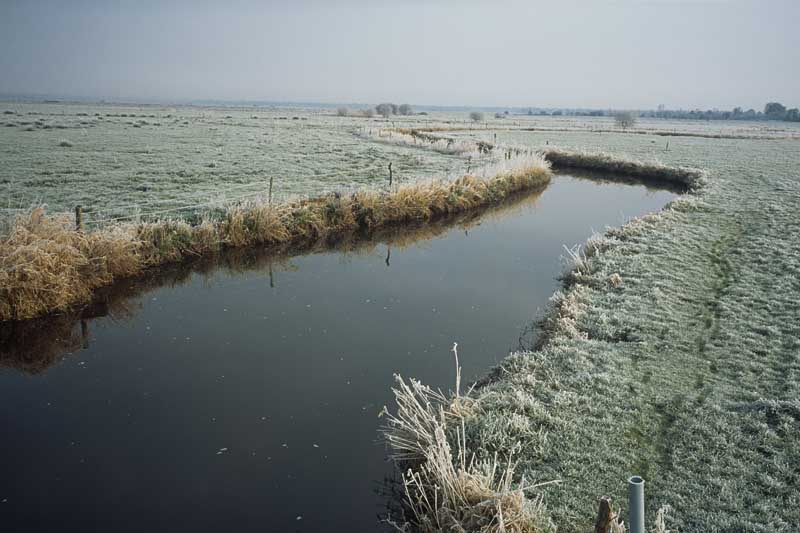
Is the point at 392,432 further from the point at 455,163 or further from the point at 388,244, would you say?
the point at 455,163

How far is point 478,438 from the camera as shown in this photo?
594cm

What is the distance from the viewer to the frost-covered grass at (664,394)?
5051 millimetres

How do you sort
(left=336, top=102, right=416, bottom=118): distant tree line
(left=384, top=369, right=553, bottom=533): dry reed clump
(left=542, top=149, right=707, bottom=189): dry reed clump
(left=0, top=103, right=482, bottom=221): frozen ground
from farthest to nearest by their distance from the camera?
(left=336, top=102, right=416, bottom=118): distant tree line < (left=542, top=149, right=707, bottom=189): dry reed clump < (left=0, top=103, right=482, bottom=221): frozen ground < (left=384, top=369, right=553, bottom=533): dry reed clump

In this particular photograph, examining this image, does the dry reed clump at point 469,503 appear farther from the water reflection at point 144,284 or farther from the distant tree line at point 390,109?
the distant tree line at point 390,109

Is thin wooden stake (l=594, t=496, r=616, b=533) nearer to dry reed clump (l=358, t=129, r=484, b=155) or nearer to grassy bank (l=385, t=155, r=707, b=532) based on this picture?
grassy bank (l=385, t=155, r=707, b=532)

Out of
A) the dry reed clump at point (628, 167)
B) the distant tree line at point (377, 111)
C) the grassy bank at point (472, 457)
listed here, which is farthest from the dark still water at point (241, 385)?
the distant tree line at point (377, 111)

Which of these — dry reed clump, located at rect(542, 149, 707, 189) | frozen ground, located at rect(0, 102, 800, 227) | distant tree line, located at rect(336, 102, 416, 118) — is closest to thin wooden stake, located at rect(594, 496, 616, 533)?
frozen ground, located at rect(0, 102, 800, 227)

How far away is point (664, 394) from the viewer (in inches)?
269

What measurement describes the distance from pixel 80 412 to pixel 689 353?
349 inches

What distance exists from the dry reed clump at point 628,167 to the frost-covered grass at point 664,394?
17.1m

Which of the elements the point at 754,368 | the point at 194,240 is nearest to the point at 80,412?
the point at 194,240

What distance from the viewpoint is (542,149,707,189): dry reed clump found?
29.1 metres

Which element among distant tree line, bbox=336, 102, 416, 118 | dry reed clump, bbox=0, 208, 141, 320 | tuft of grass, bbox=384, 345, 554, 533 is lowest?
tuft of grass, bbox=384, 345, 554, 533

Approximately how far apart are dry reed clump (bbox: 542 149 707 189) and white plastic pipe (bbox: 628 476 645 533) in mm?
26357
